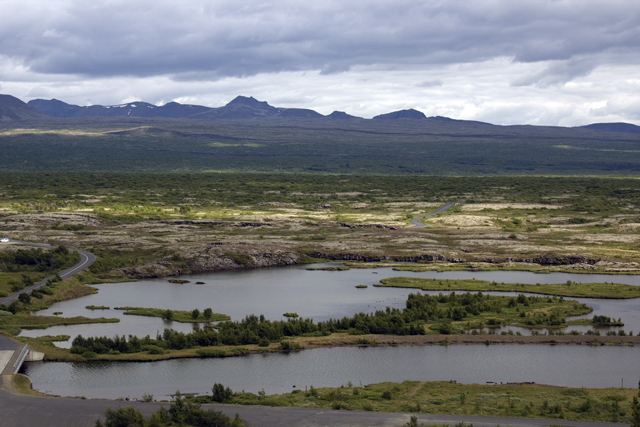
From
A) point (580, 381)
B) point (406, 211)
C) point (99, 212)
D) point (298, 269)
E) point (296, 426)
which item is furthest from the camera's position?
point (406, 211)

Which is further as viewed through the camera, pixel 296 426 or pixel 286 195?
pixel 286 195

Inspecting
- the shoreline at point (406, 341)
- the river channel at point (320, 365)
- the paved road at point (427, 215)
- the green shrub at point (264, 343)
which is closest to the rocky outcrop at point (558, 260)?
the river channel at point (320, 365)

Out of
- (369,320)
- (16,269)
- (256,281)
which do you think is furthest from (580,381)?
(16,269)

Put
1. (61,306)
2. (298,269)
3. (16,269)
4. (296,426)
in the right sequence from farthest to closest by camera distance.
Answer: (298,269) < (16,269) < (61,306) < (296,426)

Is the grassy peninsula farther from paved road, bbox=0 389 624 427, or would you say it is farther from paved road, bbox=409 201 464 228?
paved road, bbox=409 201 464 228

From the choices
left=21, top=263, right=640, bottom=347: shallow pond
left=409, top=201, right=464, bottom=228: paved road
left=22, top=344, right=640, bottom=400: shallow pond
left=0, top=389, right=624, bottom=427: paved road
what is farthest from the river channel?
left=409, top=201, right=464, bottom=228: paved road

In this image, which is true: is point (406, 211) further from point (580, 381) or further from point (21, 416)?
point (21, 416)

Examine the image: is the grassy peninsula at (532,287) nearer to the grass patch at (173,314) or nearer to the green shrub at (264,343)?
the grass patch at (173,314)

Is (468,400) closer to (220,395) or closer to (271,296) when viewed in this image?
(220,395)
